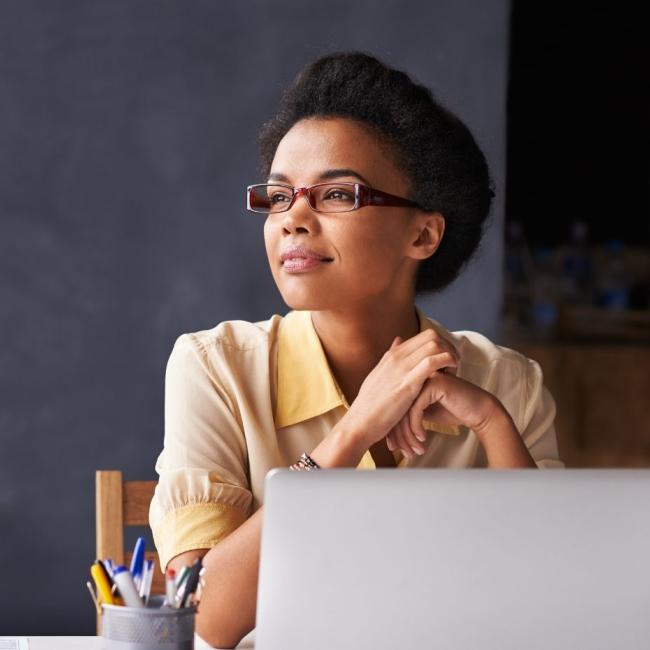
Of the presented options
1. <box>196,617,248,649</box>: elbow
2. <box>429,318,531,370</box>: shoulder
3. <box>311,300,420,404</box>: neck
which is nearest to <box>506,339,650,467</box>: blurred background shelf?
<box>429,318,531,370</box>: shoulder

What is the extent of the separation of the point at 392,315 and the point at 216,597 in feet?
2.18

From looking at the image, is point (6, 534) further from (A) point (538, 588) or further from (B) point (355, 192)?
(A) point (538, 588)

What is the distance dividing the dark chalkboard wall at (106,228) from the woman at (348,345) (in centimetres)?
121

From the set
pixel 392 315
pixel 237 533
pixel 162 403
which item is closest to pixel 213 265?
pixel 162 403

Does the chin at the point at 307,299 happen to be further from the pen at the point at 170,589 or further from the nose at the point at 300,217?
the pen at the point at 170,589

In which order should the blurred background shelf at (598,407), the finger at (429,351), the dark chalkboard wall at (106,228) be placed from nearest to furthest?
the finger at (429,351) < the dark chalkboard wall at (106,228) < the blurred background shelf at (598,407)

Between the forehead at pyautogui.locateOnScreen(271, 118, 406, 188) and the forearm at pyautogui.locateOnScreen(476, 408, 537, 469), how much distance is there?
0.45 meters

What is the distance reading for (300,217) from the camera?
172 cm

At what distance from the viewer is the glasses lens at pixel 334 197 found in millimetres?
1748

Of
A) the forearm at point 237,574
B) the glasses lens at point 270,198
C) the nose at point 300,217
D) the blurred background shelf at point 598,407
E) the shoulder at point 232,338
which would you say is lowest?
the blurred background shelf at point 598,407

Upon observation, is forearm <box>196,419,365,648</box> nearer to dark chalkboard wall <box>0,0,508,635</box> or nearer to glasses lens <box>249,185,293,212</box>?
glasses lens <box>249,185,293,212</box>

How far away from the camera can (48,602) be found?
3.16m

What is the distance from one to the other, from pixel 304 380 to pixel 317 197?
291mm

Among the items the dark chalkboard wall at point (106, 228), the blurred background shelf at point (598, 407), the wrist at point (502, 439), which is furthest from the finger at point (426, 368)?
the blurred background shelf at point (598, 407)
